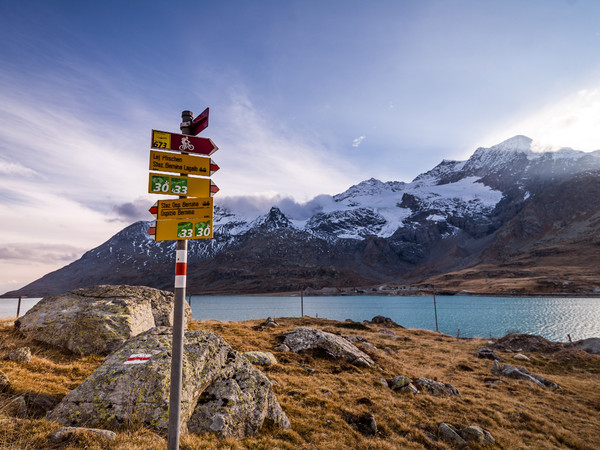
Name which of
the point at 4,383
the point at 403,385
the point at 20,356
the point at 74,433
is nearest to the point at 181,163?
the point at 74,433

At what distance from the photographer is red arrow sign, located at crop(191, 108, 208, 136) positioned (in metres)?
6.16

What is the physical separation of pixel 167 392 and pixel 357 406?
739 cm

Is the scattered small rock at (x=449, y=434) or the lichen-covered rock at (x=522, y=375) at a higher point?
the scattered small rock at (x=449, y=434)

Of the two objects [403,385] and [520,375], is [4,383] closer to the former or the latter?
[403,385]

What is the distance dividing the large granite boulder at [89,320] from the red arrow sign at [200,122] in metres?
10.5

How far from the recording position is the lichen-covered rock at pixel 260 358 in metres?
14.8

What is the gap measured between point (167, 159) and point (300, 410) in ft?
30.1

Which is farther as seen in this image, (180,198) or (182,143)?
(182,143)

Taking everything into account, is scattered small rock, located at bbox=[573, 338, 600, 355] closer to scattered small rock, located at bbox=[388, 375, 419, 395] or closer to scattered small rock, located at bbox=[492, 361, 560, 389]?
scattered small rock, located at bbox=[492, 361, 560, 389]

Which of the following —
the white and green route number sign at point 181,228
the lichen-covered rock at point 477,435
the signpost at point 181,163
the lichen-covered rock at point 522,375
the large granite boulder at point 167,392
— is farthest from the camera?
the lichen-covered rock at point 522,375

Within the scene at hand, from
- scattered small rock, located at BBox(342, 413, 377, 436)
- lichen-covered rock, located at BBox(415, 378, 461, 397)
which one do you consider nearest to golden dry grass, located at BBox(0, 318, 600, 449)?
scattered small rock, located at BBox(342, 413, 377, 436)

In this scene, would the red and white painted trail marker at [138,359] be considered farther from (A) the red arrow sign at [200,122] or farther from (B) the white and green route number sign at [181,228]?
(A) the red arrow sign at [200,122]

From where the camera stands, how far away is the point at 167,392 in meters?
7.75

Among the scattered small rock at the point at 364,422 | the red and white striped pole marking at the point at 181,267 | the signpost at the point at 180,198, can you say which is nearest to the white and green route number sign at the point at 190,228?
the signpost at the point at 180,198
